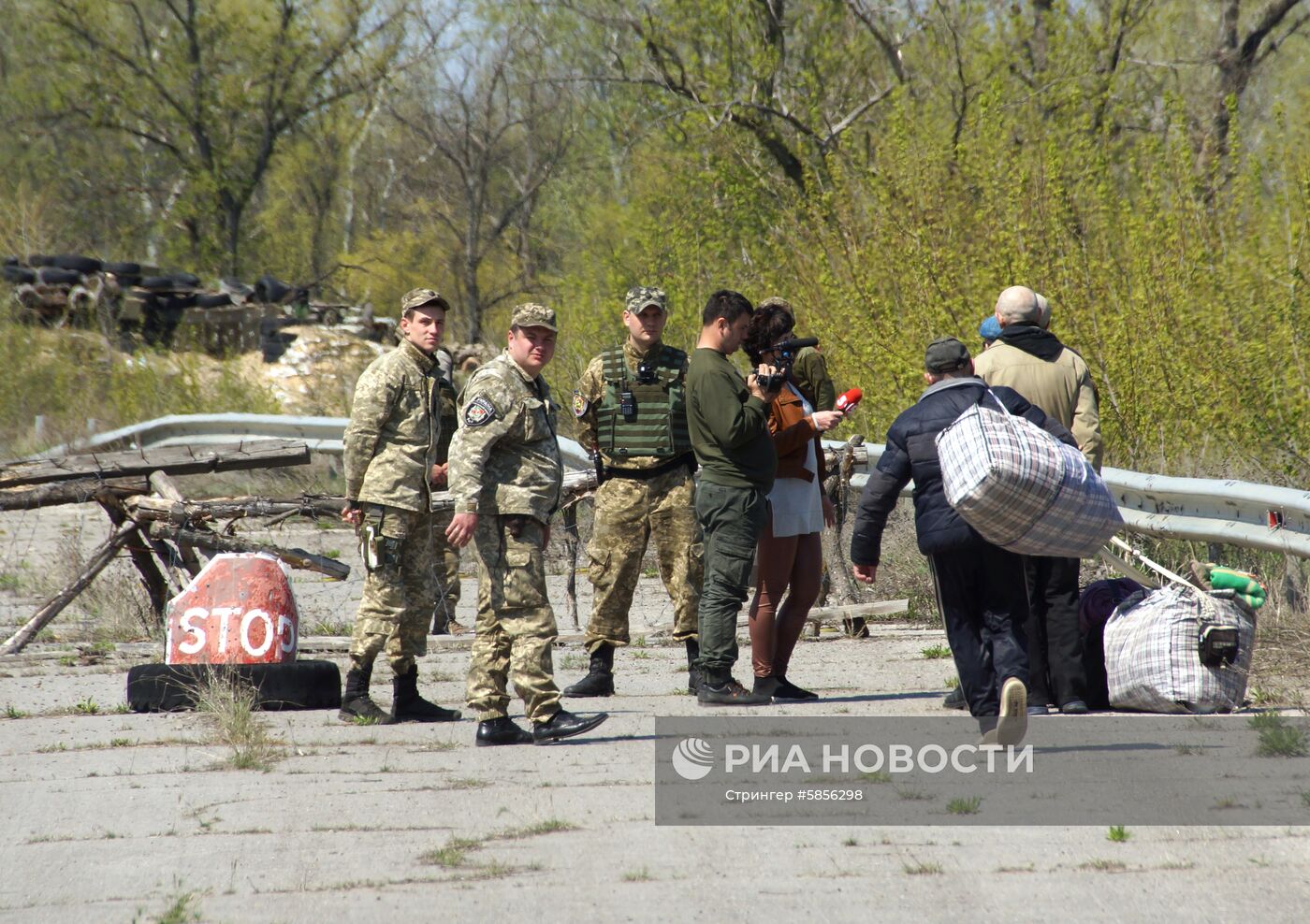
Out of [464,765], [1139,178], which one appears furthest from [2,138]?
[464,765]

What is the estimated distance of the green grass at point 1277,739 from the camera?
20.6ft

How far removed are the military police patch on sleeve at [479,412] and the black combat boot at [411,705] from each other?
147 centimetres

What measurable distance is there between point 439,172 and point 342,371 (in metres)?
17.5

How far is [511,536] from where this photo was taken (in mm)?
6977

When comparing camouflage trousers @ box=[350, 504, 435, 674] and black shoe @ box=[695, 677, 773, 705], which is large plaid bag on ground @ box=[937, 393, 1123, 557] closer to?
black shoe @ box=[695, 677, 773, 705]

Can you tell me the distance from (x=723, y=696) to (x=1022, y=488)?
2.16 m

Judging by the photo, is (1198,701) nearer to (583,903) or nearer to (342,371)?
(583,903)

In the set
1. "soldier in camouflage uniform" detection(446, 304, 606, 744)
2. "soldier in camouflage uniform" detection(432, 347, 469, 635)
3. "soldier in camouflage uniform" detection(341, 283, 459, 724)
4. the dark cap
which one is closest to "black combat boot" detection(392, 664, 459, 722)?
"soldier in camouflage uniform" detection(341, 283, 459, 724)

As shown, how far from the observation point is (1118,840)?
509cm

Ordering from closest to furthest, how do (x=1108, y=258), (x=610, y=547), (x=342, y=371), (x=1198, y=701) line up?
(x=1198, y=701)
(x=610, y=547)
(x=1108, y=258)
(x=342, y=371)

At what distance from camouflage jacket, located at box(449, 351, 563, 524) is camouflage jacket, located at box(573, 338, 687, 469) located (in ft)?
3.86

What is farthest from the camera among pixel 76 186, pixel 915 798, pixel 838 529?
pixel 76 186

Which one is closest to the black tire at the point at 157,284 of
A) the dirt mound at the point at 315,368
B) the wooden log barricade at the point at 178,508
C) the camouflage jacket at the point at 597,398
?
the dirt mound at the point at 315,368

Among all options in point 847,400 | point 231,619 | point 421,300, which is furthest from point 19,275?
point 847,400
